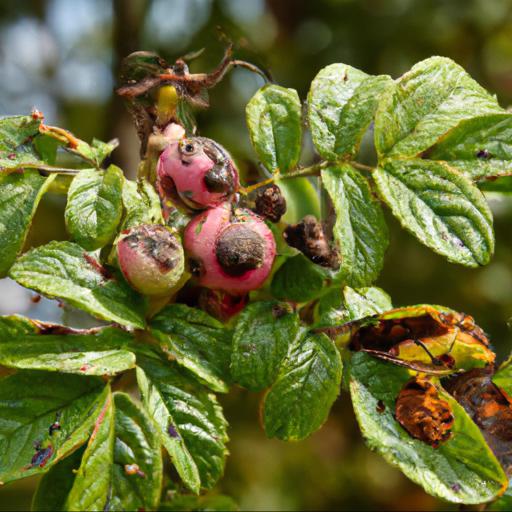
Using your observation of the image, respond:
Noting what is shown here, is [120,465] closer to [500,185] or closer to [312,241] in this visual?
[312,241]

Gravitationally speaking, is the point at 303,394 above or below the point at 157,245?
below

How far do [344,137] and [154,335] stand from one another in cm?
25

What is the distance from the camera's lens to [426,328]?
23.9 inches

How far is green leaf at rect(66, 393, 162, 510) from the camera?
551 mm

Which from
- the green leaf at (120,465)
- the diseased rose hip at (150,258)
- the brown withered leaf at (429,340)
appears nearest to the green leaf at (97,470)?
the green leaf at (120,465)

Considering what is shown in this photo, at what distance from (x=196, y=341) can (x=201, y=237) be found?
0.09 metres

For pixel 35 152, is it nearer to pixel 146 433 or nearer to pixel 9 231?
pixel 9 231

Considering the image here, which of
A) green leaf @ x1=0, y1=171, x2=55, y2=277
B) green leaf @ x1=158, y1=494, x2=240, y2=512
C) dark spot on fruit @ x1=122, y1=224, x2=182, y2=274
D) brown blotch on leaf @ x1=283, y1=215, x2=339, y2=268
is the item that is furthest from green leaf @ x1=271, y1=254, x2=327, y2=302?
green leaf @ x1=158, y1=494, x2=240, y2=512

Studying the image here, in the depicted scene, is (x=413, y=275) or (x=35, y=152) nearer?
(x=35, y=152)

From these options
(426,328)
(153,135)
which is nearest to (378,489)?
(426,328)

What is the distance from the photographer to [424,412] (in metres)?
Result: 0.57

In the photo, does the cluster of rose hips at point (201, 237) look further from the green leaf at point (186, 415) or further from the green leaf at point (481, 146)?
the green leaf at point (481, 146)

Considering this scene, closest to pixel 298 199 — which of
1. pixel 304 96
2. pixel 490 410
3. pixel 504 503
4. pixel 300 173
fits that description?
pixel 300 173

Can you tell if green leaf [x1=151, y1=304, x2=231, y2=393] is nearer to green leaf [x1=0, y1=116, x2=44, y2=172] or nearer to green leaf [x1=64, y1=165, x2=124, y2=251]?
green leaf [x1=64, y1=165, x2=124, y2=251]
